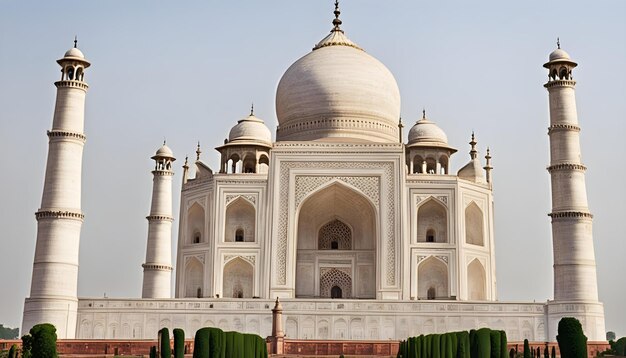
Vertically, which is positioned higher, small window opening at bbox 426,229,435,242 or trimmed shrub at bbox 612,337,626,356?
small window opening at bbox 426,229,435,242

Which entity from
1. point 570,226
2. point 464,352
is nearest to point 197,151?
point 570,226

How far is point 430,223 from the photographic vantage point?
822 inches

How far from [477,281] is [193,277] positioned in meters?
6.23

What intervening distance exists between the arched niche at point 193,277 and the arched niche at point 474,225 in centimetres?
590

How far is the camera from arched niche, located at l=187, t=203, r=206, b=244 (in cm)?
2139

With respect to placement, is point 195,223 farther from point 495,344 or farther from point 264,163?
point 495,344

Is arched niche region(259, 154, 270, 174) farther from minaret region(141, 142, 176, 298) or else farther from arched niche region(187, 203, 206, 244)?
minaret region(141, 142, 176, 298)

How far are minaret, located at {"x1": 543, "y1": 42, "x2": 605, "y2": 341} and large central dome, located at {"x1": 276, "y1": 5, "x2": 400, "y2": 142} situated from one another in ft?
15.3

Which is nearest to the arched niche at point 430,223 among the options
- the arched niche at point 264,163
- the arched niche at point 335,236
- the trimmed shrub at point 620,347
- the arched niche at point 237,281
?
the arched niche at point 335,236

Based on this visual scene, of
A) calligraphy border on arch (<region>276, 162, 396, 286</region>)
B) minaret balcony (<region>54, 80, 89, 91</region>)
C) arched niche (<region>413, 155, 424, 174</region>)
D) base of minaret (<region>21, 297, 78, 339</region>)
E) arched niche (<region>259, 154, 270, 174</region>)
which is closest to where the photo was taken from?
base of minaret (<region>21, 297, 78, 339</region>)

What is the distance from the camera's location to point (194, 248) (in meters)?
20.9

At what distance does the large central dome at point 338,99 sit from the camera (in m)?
22.4

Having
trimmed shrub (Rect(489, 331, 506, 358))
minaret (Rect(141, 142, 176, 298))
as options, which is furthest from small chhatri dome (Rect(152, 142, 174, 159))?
trimmed shrub (Rect(489, 331, 506, 358))

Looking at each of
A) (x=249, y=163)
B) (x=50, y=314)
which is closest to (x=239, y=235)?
(x=249, y=163)
